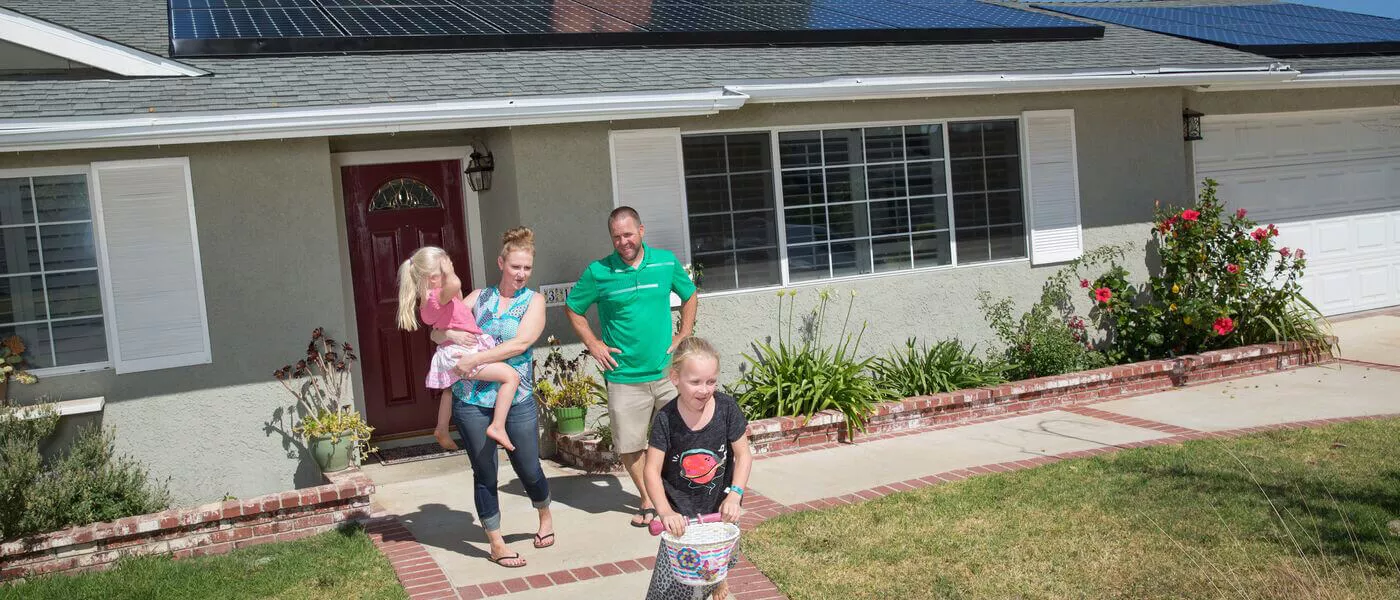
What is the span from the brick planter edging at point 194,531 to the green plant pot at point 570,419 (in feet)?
5.19

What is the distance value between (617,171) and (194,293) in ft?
9.69

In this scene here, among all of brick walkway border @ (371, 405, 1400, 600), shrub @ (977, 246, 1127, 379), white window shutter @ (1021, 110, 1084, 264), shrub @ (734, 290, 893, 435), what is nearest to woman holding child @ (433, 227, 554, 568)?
brick walkway border @ (371, 405, 1400, 600)

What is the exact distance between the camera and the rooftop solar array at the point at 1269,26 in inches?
436

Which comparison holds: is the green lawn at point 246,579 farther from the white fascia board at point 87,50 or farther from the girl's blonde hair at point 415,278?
the white fascia board at point 87,50

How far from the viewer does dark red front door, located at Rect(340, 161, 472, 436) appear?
8922 millimetres

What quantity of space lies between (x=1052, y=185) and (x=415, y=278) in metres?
6.17

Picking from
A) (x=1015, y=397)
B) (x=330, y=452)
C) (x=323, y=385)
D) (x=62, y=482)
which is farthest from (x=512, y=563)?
(x=1015, y=397)

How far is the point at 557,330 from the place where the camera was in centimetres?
839

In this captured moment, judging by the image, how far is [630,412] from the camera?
249 inches

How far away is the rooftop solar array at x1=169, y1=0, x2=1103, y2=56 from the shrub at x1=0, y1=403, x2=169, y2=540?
107 inches

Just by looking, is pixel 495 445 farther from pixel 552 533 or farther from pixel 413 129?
pixel 413 129

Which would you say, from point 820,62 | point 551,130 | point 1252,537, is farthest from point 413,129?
point 1252,537

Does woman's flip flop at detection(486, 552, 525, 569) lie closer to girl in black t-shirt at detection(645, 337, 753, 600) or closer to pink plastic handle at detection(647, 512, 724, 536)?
girl in black t-shirt at detection(645, 337, 753, 600)

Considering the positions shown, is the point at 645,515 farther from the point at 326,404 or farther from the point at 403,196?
the point at 403,196
